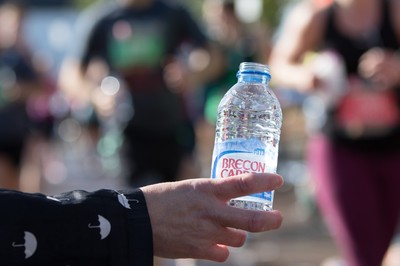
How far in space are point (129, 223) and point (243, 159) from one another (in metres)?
0.33

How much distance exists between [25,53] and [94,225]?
595 centimetres

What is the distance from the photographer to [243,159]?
206 cm

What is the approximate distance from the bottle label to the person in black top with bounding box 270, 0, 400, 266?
2.36 meters

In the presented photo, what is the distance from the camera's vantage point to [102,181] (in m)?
14.4

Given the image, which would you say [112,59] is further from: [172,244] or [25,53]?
[172,244]

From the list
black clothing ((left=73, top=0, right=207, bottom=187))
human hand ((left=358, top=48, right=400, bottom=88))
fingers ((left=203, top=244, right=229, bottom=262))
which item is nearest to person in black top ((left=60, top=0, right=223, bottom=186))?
black clothing ((left=73, top=0, right=207, bottom=187))

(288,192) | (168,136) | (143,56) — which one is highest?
(288,192)

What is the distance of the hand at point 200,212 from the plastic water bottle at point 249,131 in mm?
94

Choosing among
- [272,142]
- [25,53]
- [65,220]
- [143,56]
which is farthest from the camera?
[25,53]

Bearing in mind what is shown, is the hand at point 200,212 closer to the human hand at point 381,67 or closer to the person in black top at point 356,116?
the person in black top at point 356,116

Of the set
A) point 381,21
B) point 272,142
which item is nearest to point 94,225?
point 272,142

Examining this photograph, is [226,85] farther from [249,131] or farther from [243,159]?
[243,159]

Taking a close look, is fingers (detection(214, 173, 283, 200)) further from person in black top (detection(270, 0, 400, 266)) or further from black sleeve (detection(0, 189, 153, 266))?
person in black top (detection(270, 0, 400, 266))

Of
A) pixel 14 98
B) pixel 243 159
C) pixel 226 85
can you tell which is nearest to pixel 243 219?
pixel 243 159
